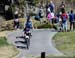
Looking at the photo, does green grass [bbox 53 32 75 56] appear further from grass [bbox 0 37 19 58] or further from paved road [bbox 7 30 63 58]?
grass [bbox 0 37 19 58]

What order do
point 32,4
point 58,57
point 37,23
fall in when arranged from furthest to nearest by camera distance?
point 32,4 < point 37,23 < point 58,57

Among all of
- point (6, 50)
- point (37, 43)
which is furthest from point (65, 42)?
point (6, 50)

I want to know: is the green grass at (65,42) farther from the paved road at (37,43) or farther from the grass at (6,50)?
the grass at (6,50)

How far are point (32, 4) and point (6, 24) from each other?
6376mm

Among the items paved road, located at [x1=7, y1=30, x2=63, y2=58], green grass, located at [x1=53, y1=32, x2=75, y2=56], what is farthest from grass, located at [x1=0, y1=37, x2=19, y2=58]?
green grass, located at [x1=53, y1=32, x2=75, y2=56]

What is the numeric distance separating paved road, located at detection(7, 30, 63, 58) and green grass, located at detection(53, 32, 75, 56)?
41 cm

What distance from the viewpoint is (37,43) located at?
83.6 ft

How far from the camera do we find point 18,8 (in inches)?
1524

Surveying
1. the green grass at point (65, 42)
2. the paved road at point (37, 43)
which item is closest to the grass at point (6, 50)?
the paved road at point (37, 43)

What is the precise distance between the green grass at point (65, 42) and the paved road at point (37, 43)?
1.35 feet

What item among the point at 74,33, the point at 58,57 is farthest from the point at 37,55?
the point at 74,33

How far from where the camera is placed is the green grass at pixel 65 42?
23578 mm

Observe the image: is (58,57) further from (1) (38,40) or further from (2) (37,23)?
(2) (37,23)

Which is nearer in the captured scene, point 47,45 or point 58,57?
point 58,57
